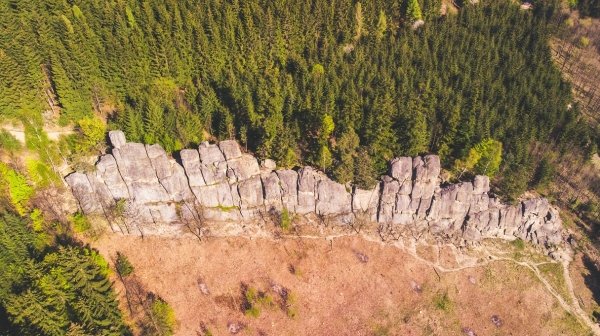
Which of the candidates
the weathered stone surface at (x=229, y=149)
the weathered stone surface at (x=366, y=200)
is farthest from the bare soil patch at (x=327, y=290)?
the weathered stone surface at (x=229, y=149)

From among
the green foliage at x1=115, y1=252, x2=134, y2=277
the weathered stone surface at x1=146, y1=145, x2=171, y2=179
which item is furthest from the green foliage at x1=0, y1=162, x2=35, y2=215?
the weathered stone surface at x1=146, y1=145, x2=171, y2=179

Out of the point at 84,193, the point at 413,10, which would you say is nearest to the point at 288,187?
the point at 84,193

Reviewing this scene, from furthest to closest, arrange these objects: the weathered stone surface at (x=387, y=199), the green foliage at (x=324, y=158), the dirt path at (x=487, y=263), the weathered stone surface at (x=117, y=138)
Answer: the weathered stone surface at (x=387, y=199) < the dirt path at (x=487, y=263) < the green foliage at (x=324, y=158) < the weathered stone surface at (x=117, y=138)

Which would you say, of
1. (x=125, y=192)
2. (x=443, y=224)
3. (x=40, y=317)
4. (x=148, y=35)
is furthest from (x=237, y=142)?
(x=443, y=224)

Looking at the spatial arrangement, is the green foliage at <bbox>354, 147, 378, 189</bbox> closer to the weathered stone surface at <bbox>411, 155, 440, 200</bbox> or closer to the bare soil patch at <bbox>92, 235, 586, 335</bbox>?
the weathered stone surface at <bbox>411, 155, 440, 200</bbox>

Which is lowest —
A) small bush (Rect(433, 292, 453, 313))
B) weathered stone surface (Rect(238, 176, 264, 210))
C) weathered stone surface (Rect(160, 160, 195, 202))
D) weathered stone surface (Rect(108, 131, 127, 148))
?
small bush (Rect(433, 292, 453, 313))

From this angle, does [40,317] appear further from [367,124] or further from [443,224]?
[443,224]

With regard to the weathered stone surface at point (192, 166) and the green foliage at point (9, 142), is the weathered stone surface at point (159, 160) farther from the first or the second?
the green foliage at point (9, 142)
